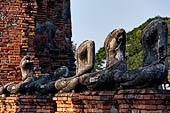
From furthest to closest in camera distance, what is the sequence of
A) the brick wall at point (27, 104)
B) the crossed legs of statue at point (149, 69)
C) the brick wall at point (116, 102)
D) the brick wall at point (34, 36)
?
the brick wall at point (34, 36)
the brick wall at point (27, 104)
the crossed legs of statue at point (149, 69)
the brick wall at point (116, 102)

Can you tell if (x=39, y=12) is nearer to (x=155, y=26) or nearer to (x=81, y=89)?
(x=81, y=89)

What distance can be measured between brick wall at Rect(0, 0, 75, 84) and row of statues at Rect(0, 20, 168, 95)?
3138 mm

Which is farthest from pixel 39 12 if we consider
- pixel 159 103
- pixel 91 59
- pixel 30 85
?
pixel 159 103

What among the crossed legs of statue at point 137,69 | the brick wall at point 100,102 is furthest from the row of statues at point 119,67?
the brick wall at point 100,102

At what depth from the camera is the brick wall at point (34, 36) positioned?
9555 millimetres

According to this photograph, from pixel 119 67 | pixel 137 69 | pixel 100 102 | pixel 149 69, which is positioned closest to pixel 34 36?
pixel 119 67

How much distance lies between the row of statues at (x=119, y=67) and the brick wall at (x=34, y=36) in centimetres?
314

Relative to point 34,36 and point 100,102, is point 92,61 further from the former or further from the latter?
point 34,36

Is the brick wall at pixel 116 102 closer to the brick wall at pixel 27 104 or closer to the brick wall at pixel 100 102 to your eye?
the brick wall at pixel 100 102

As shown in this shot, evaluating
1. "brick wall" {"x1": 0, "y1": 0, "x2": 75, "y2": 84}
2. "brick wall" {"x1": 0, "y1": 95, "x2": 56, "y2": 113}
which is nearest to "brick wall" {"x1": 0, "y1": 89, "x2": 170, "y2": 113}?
"brick wall" {"x1": 0, "y1": 95, "x2": 56, "y2": 113}

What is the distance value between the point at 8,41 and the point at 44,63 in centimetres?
126

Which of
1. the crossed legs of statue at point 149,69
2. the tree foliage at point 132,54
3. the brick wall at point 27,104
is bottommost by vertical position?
the brick wall at point 27,104

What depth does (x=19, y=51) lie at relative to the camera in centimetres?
958

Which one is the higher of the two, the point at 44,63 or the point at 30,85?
the point at 44,63
